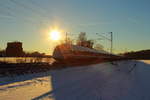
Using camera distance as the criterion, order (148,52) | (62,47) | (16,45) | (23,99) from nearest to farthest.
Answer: (23,99) → (62,47) → (16,45) → (148,52)

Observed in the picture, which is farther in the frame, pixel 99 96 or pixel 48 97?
pixel 99 96

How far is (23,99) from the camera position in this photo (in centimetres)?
578

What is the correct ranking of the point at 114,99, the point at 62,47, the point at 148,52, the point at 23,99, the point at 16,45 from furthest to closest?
the point at 148,52, the point at 16,45, the point at 62,47, the point at 114,99, the point at 23,99

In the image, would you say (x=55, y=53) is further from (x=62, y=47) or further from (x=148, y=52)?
(x=148, y=52)

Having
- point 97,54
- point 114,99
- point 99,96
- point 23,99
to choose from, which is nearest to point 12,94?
point 23,99

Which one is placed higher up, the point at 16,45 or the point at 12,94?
the point at 16,45

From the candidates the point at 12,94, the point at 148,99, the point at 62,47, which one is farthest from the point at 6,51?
the point at 148,99

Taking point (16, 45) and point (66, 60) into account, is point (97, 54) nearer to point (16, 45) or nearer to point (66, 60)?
point (66, 60)

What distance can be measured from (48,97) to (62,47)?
56.0ft

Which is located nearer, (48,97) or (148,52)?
(48,97)

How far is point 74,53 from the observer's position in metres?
23.0

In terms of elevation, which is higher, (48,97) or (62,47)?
(62,47)

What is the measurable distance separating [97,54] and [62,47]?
7605 millimetres

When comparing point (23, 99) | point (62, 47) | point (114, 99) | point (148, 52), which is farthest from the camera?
point (148, 52)
